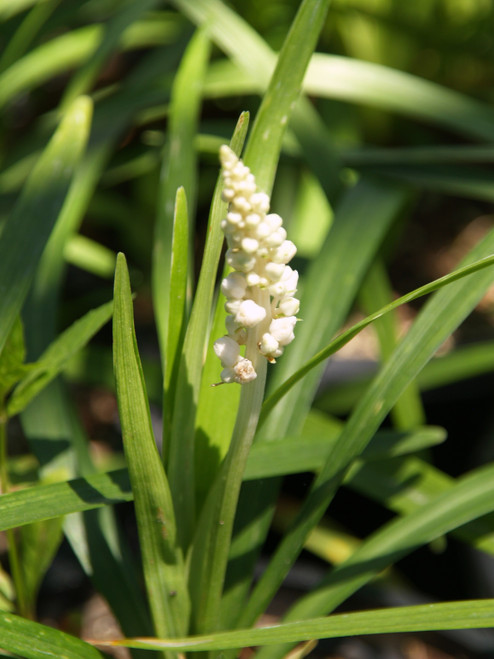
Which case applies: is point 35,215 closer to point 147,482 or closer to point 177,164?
point 177,164

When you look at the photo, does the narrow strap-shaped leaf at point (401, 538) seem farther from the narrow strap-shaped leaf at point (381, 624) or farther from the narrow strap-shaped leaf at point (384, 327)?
the narrow strap-shaped leaf at point (384, 327)

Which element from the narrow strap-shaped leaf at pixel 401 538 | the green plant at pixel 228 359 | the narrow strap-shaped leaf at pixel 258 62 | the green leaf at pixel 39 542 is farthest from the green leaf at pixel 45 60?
the narrow strap-shaped leaf at pixel 401 538

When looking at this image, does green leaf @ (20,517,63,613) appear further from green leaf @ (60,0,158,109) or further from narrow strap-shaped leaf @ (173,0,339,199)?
green leaf @ (60,0,158,109)

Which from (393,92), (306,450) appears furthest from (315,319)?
(393,92)

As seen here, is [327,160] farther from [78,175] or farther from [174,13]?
[174,13]

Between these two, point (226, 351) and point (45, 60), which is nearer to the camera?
point (226, 351)

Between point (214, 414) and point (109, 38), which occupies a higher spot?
point (109, 38)

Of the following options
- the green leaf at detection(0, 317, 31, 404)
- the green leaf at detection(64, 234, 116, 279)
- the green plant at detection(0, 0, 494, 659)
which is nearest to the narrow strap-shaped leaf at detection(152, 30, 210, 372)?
the green plant at detection(0, 0, 494, 659)
